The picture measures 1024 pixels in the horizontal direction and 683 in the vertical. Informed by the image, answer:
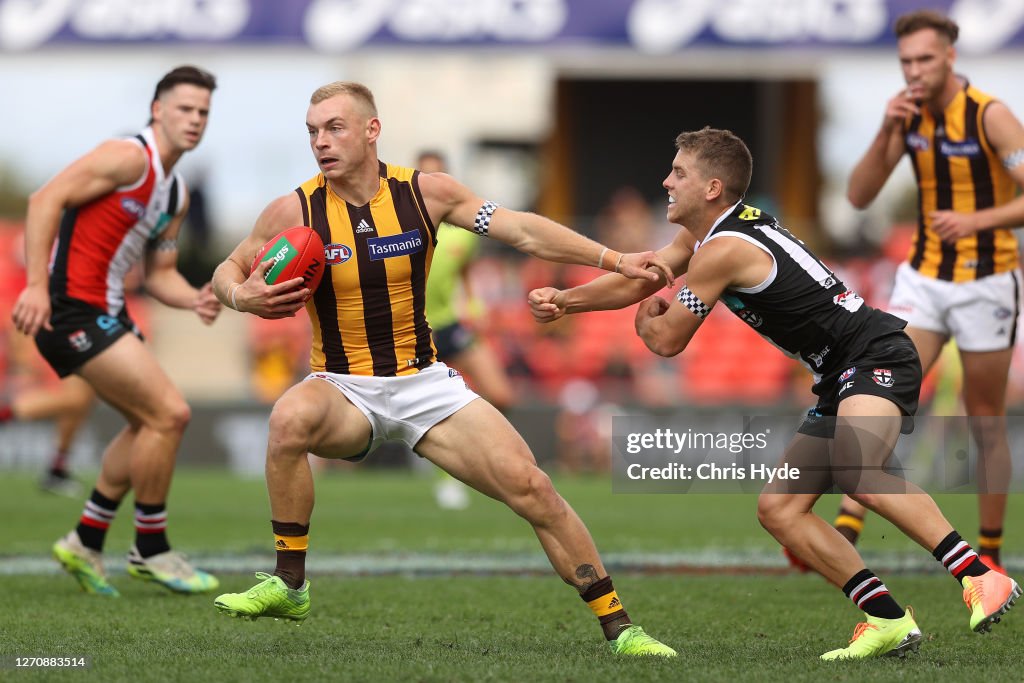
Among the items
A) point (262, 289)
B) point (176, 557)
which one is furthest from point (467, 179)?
point (262, 289)

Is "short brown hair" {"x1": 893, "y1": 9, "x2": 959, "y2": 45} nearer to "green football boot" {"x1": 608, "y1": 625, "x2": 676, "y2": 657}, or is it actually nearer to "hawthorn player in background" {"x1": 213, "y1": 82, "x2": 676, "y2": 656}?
"hawthorn player in background" {"x1": 213, "y1": 82, "x2": 676, "y2": 656}

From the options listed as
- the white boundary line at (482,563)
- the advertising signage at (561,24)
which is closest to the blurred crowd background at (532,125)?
the advertising signage at (561,24)

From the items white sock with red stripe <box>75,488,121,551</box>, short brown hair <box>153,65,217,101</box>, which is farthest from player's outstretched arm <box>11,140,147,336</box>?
white sock with red stripe <box>75,488,121,551</box>

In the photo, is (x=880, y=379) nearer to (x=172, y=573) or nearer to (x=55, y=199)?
(x=172, y=573)

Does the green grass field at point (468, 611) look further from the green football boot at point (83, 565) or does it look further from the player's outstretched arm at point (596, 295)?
the player's outstretched arm at point (596, 295)

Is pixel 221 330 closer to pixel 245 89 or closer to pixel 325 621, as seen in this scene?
pixel 245 89

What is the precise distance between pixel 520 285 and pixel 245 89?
6.90 meters

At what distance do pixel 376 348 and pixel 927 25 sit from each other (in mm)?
3141

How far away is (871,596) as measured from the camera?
4773 millimetres

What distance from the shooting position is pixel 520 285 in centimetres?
1661

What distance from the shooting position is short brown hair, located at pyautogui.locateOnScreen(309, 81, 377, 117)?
5.07m

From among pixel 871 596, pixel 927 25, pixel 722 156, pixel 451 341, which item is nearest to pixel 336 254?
pixel 722 156

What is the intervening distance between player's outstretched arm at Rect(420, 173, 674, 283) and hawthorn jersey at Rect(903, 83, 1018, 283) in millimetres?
2127

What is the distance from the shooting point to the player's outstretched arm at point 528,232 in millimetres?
5012
